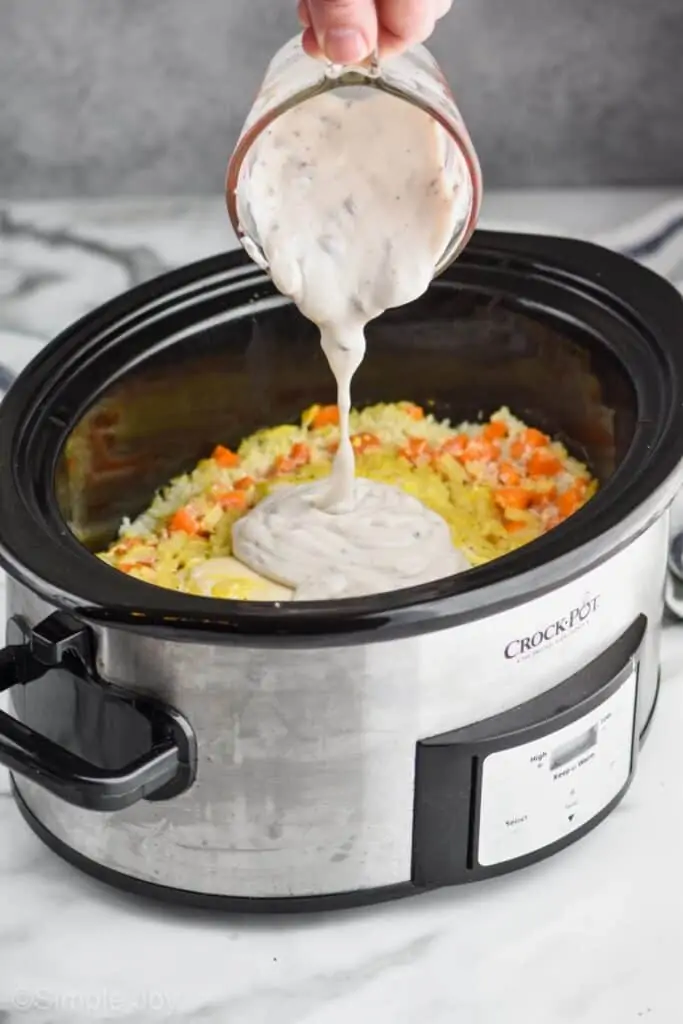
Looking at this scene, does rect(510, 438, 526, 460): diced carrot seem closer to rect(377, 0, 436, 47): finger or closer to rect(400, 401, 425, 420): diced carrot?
rect(400, 401, 425, 420): diced carrot

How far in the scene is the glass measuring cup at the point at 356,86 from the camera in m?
0.99

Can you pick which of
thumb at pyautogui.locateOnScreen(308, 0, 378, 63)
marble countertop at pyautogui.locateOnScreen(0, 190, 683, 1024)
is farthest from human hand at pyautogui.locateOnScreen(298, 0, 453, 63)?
marble countertop at pyautogui.locateOnScreen(0, 190, 683, 1024)

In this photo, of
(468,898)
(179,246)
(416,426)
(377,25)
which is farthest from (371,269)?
(179,246)

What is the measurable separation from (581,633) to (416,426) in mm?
412

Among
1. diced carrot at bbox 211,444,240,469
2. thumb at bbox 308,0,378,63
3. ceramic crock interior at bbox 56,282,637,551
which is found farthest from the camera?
diced carrot at bbox 211,444,240,469

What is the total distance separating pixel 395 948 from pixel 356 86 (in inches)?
21.4

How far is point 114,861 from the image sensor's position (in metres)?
1.09

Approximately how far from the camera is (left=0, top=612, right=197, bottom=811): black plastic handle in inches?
37.5

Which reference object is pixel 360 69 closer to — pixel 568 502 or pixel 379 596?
pixel 379 596

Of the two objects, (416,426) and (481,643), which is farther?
→ (416,426)

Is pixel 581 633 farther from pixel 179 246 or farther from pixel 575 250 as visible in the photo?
pixel 179 246

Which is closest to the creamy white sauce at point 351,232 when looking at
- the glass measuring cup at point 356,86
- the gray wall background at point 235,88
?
the glass measuring cup at point 356,86

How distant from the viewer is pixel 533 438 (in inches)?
55.0

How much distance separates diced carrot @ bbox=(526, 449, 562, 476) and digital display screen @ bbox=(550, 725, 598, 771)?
0.33 metres
